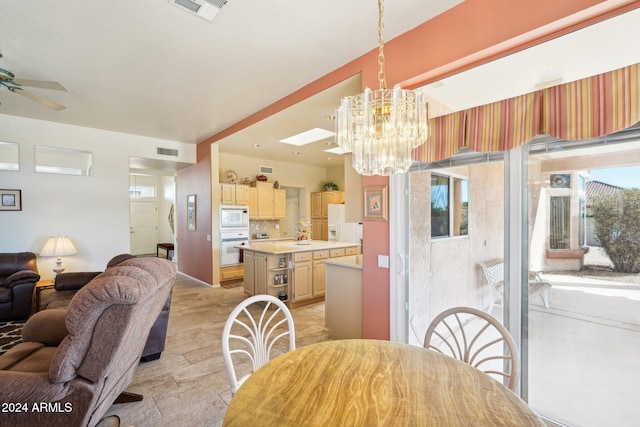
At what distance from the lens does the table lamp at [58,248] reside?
4258mm

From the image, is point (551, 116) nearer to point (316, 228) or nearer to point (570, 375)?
point (570, 375)

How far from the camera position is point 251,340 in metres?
3.25

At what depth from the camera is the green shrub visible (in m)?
1.59

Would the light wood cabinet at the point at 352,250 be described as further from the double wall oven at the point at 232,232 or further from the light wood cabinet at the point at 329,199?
the light wood cabinet at the point at 329,199

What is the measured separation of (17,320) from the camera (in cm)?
373

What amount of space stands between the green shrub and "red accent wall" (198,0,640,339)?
3.44 ft

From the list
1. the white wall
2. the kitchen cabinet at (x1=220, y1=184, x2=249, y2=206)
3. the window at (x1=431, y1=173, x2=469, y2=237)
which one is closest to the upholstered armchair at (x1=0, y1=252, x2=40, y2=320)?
the white wall

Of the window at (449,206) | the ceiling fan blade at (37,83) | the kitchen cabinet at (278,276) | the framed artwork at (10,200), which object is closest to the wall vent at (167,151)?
the framed artwork at (10,200)

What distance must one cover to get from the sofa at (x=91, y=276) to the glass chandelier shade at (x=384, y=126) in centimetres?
251

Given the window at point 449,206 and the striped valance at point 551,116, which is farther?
the window at point 449,206

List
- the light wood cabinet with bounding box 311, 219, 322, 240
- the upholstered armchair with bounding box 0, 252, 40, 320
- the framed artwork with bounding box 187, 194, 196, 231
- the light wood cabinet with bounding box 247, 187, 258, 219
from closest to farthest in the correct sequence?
the upholstered armchair with bounding box 0, 252, 40, 320
the framed artwork with bounding box 187, 194, 196, 231
the light wood cabinet with bounding box 247, 187, 258, 219
the light wood cabinet with bounding box 311, 219, 322, 240

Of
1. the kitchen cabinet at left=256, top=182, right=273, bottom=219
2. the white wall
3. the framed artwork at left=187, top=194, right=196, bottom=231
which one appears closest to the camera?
the white wall

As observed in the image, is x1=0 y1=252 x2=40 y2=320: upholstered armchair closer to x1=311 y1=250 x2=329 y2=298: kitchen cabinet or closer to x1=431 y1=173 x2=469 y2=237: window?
x1=311 y1=250 x2=329 y2=298: kitchen cabinet

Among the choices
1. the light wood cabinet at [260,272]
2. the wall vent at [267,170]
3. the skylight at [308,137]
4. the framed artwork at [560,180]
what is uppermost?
the skylight at [308,137]
